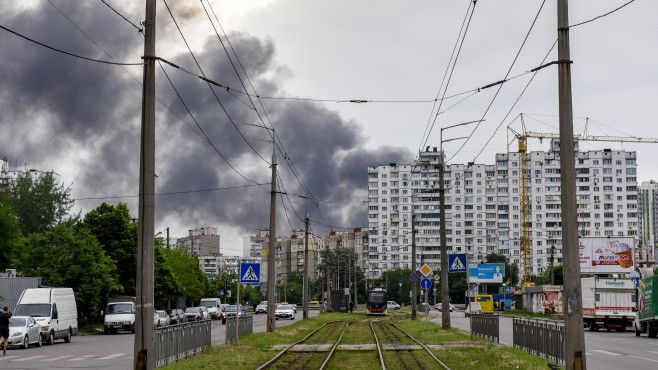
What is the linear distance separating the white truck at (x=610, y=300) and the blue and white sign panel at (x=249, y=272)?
28.6 m

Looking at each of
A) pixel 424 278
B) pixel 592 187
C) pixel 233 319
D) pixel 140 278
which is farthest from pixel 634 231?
pixel 140 278

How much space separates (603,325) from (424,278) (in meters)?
13.9

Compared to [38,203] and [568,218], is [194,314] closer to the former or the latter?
[38,203]

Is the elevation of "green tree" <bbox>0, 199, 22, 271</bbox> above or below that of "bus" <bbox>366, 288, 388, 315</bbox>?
above

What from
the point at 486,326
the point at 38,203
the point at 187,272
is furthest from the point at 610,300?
the point at 38,203

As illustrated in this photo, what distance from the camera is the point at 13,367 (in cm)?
2720

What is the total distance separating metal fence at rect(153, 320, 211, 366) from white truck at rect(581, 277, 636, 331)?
107 ft

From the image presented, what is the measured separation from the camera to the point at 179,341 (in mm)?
27875

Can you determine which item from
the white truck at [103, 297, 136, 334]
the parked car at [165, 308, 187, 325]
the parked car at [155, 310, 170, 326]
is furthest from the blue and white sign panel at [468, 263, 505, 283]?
the white truck at [103, 297, 136, 334]

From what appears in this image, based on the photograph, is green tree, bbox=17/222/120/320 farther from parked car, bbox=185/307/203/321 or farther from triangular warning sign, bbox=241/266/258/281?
triangular warning sign, bbox=241/266/258/281

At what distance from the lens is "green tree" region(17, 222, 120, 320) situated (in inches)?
2312

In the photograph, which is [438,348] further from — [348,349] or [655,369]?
[655,369]

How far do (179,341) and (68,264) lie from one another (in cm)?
3363

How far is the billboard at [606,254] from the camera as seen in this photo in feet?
274
